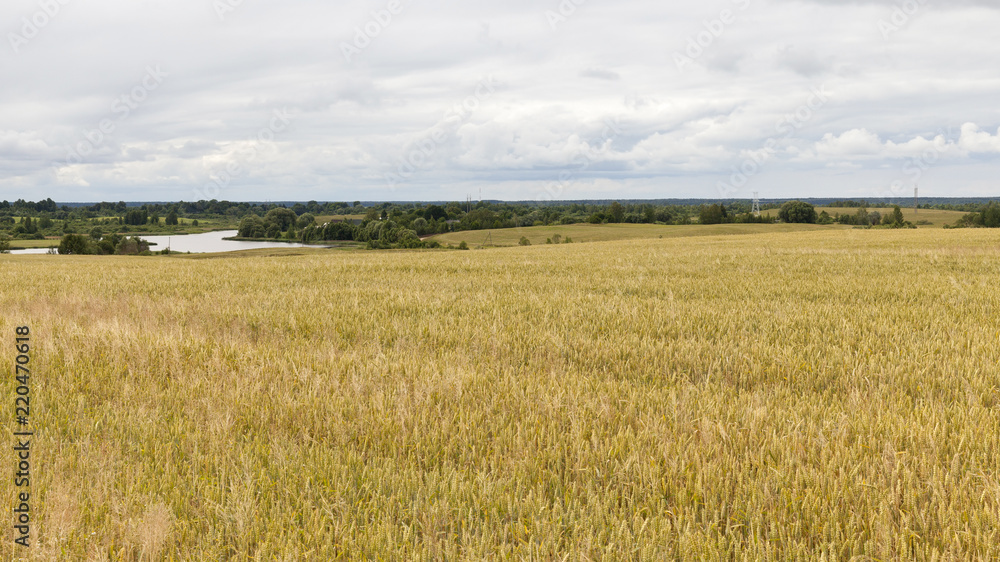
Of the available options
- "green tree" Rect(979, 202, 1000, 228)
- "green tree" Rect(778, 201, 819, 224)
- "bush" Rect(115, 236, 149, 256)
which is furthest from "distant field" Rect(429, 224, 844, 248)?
"bush" Rect(115, 236, 149, 256)

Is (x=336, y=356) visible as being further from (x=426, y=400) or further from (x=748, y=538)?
(x=748, y=538)

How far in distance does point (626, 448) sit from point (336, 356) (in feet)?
10.8

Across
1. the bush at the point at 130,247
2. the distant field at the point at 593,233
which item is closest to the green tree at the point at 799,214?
the distant field at the point at 593,233

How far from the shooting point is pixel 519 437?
3594 mm

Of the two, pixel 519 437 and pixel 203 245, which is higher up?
pixel 203 245

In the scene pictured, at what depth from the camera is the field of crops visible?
2.62 meters

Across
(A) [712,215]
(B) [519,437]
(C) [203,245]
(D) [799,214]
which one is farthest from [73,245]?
(D) [799,214]

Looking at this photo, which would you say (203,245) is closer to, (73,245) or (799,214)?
(73,245)

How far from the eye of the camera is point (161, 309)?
8820 millimetres

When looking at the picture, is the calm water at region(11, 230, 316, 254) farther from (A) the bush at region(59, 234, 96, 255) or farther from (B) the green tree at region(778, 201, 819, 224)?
(B) the green tree at region(778, 201, 819, 224)

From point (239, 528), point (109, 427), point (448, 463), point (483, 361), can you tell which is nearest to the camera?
point (239, 528)

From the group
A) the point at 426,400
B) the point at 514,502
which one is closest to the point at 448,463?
the point at 514,502

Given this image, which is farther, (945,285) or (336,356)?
(945,285)

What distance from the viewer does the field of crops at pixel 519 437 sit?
8.60 ft
